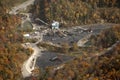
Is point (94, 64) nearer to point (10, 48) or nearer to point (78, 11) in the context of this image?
point (10, 48)

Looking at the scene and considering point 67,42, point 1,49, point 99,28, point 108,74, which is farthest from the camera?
point 99,28

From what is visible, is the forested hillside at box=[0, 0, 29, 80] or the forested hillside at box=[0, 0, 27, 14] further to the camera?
the forested hillside at box=[0, 0, 27, 14]

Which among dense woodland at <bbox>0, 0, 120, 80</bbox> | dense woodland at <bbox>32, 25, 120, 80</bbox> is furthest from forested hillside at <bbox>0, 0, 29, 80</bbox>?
dense woodland at <bbox>32, 25, 120, 80</bbox>

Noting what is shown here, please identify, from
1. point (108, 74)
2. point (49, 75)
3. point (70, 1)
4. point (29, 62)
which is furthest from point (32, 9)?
point (108, 74)

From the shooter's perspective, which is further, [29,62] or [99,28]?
[99,28]

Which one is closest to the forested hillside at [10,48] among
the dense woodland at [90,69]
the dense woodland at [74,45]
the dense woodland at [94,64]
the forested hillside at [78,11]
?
the dense woodland at [74,45]

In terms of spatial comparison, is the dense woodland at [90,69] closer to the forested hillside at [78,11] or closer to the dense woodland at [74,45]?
the dense woodland at [74,45]

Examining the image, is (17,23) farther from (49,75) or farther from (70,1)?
(49,75)

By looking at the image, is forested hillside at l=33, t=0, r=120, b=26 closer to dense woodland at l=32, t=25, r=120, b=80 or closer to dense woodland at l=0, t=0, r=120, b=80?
dense woodland at l=0, t=0, r=120, b=80
